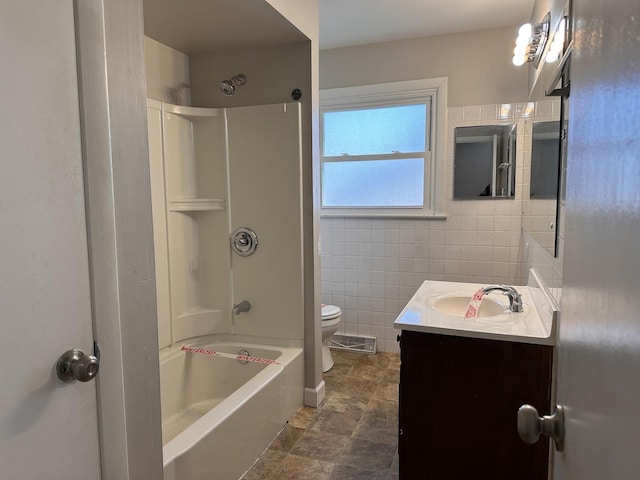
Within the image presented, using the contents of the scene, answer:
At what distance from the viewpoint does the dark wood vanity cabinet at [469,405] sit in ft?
4.82

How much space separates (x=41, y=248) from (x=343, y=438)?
186cm

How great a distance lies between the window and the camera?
Result: 10.5 feet

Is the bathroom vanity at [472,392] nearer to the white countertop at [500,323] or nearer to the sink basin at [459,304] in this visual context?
the white countertop at [500,323]

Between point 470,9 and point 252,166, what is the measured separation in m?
1.74

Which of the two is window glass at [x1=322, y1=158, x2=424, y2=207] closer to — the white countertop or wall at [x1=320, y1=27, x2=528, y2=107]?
wall at [x1=320, y1=27, x2=528, y2=107]

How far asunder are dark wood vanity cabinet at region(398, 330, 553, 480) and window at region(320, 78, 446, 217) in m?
1.84

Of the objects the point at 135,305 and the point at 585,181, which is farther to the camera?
the point at 135,305

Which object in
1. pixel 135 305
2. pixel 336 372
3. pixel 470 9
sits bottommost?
pixel 336 372

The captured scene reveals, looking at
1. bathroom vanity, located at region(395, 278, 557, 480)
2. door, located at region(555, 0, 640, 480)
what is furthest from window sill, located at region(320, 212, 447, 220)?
door, located at region(555, 0, 640, 480)

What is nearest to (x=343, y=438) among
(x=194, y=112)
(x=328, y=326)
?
(x=328, y=326)

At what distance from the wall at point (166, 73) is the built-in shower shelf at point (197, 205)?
0.61 meters

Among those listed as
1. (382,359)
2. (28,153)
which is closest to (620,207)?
(28,153)

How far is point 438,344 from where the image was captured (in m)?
1.55

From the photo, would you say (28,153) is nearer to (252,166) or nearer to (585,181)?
(585,181)
